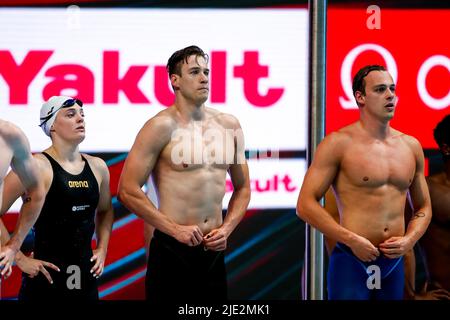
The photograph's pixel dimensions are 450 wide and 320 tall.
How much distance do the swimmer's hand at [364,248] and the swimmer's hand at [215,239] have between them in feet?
2.11

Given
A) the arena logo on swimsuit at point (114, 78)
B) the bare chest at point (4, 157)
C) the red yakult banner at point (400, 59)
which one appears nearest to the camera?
the bare chest at point (4, 157)

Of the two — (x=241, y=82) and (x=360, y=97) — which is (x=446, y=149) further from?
(x=241, y=82)

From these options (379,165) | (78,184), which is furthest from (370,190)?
(78,184)

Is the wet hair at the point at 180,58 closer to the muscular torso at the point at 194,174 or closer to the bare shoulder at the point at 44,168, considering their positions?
the muscular torso at the point at 194,174

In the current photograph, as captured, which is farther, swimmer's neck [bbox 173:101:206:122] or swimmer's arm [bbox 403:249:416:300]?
swimmer's arm [bbox 403:249:416:300]

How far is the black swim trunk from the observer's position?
4.59m

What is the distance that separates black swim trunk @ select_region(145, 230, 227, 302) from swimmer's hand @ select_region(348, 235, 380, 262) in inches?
28.5

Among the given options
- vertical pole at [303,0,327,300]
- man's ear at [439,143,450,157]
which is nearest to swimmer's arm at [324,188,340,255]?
vertical pole at [303,0,327,300]

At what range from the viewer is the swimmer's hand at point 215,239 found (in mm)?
4535

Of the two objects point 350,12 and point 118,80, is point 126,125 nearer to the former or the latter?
point 118,80

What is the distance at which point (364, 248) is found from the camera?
14.9 feet

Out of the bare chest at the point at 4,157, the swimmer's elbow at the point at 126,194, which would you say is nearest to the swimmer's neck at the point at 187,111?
the swimmer's elbow at the point at 126,194

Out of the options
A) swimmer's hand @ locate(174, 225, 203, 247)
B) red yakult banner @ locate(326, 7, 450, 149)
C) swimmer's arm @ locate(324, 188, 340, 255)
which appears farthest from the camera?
red yakult banner @ locate(326, 7, 450, 149)

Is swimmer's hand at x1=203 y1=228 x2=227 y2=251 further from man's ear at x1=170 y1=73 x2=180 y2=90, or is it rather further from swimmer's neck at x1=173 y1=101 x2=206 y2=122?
man's ear at x1=170 y1=73 x2=180 y2=90
